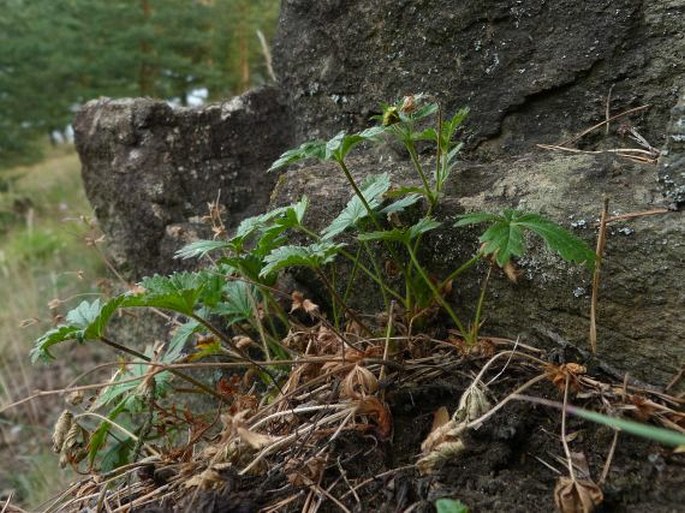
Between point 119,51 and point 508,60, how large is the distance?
7.53 meters

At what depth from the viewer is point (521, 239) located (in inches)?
45.5

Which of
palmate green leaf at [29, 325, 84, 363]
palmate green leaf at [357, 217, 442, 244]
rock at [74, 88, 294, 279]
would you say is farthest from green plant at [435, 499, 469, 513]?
rock at [74, 88, 294, 279]

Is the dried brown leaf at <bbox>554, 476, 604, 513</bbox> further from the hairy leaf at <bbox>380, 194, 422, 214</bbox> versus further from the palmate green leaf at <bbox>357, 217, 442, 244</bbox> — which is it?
the hairy leaf at <bbox>380, 194, 422, 214</bbox>

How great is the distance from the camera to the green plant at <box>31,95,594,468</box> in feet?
4.04

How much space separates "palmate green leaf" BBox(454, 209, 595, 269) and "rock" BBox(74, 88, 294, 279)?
1.42 metres

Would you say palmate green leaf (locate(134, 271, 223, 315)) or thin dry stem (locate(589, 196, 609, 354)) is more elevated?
palmate green leaf (locate(134, 271, 223, 315))

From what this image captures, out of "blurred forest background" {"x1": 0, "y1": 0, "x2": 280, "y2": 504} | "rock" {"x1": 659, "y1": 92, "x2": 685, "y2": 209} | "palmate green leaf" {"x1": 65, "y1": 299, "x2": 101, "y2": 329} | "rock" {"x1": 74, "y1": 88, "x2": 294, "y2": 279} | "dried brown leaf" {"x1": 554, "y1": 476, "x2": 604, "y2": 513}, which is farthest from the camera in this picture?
"blurred forest background" {"x1": 0, "y1": 0, "x2": 280, "y2": 504}

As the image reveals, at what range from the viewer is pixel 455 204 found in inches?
60.1

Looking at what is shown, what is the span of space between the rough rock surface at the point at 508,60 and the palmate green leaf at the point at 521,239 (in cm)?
59

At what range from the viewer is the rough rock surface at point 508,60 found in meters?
1.60

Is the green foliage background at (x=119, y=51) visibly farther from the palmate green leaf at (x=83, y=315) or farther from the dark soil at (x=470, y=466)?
the dark soil at (x=470, y=466)

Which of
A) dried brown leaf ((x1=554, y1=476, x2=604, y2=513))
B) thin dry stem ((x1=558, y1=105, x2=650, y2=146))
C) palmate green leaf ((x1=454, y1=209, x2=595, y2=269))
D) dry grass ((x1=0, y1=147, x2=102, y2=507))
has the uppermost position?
palmate green leaf ((x1=454, y1=209, x2=595, y2=269))

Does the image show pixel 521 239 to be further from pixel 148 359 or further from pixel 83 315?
pixel 83 315

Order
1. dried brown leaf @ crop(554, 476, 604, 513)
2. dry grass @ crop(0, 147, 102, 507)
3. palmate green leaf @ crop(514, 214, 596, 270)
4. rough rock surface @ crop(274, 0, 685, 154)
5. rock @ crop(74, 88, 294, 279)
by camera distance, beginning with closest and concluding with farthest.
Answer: dried brown leaf @ crop(554, 476, 604, 513) < palmate green leaf @ crop(514, 214, 596, 270) < rough rock surface @ crop(274, 0, 685, 154) < rock @ crop(74, 88, 294, 279) < dry grass @ crop(0, 147, 102, 507)
